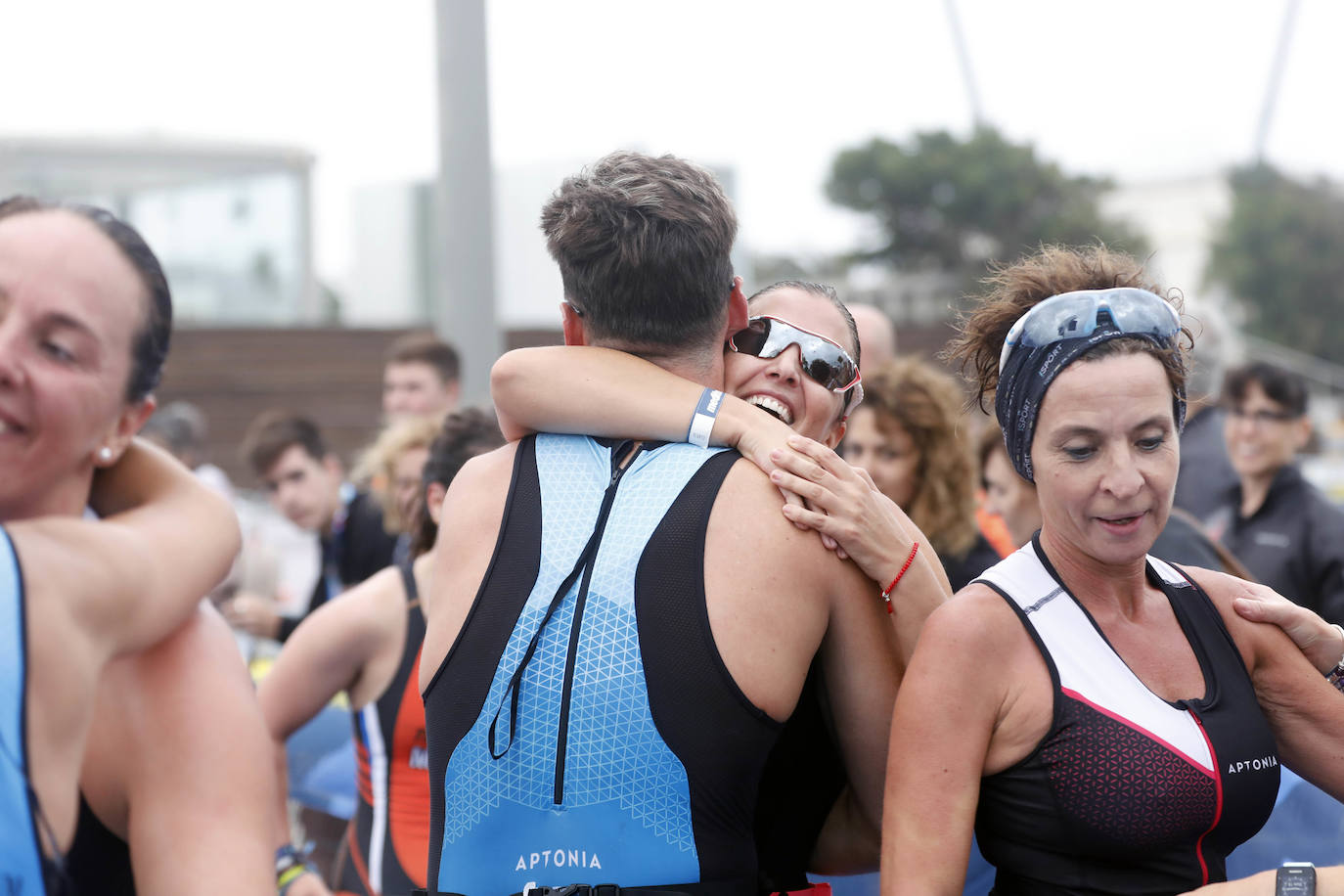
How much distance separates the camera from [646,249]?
2.02 meters

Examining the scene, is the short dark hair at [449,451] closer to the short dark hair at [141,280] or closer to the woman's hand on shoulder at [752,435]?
the woman's hand on shoulder at [752,435]

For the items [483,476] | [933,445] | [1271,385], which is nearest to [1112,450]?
[483,476]

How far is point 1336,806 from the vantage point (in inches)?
131

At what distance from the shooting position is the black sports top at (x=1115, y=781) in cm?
189

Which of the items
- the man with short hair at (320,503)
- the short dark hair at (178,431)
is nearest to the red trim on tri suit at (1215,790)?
the man with short hair at (320,503)

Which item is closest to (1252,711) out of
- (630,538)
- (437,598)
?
(630,538)

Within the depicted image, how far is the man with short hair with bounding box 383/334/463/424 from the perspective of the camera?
247 inches

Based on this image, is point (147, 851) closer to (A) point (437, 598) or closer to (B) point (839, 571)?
(A) point (437, 598)

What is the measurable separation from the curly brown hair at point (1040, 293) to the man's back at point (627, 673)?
1.99ft

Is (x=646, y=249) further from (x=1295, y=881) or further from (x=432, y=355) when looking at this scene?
(x=432, y=355)

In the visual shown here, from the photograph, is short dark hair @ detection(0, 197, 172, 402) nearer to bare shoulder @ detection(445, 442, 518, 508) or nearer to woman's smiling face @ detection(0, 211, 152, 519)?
woman's smiling face @ detection(0, 211, 152, 519)

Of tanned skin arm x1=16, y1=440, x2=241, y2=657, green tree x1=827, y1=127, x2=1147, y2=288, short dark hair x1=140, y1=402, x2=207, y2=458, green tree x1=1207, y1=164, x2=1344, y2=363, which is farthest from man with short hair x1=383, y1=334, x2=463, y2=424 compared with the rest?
green tree x1=1207, y1=164, x2=1344, y2=363

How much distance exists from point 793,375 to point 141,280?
4.23ft

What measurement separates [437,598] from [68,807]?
2.80ft
